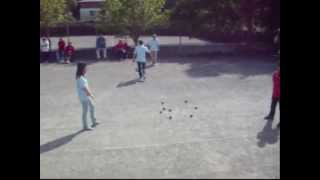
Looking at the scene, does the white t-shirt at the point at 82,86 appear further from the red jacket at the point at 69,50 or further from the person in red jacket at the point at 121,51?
the red jacket at the point at 69,50

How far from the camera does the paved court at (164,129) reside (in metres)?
8.79

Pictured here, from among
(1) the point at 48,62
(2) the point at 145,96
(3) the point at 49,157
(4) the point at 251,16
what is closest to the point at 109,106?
(2) the point at 145,96

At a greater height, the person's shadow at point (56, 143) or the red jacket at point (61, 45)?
the red jacket at point (61, 45)

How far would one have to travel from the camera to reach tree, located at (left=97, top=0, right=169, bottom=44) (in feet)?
91.8

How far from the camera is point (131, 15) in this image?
28.0 m

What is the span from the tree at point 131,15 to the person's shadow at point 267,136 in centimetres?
1743

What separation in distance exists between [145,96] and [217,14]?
1378cm

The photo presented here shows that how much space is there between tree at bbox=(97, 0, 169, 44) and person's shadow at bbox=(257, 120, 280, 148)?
17.4 meters

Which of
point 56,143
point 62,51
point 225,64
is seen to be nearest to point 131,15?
point 62,51

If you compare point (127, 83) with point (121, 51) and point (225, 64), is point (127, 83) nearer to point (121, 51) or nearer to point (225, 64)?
point (225, 64)

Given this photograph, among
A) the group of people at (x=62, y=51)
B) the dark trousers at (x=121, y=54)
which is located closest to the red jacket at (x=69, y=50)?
the group of people at (x=62, y=51)

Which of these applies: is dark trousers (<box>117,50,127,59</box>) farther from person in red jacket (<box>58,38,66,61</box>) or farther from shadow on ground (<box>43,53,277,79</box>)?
A: person in red jacket (<box>58,38,66,61</box>)

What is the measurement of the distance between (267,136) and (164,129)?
2.52m

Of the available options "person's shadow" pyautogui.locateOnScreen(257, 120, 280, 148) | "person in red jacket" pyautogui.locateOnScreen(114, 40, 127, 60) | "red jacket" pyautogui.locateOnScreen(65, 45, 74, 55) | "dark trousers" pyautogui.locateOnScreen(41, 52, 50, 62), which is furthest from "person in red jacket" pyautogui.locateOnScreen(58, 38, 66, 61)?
"person's shadow" pyautogui.locateOnScreen(257, 120, 280, 148)
